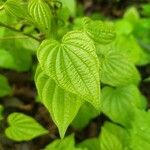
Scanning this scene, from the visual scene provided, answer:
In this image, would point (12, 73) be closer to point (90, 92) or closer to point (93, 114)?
point (93, 114)

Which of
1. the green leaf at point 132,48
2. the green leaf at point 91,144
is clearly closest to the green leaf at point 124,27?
the green leaf at point 132,48

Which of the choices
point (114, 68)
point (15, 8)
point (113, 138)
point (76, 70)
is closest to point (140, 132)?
point (113, 138)

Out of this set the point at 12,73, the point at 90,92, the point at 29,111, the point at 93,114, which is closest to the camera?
the point at 90,92

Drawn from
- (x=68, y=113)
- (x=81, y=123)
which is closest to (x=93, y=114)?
(x=81, y=123)

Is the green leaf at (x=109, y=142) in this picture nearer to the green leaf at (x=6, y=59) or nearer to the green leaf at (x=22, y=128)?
the green leaf at (x=22, y=128)

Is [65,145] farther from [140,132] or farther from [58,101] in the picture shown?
[58,101]

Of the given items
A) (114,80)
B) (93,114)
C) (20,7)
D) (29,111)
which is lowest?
(29,111)

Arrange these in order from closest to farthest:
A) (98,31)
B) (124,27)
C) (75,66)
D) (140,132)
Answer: (75,66)
(98,31)
(140,132)
(124,27)
